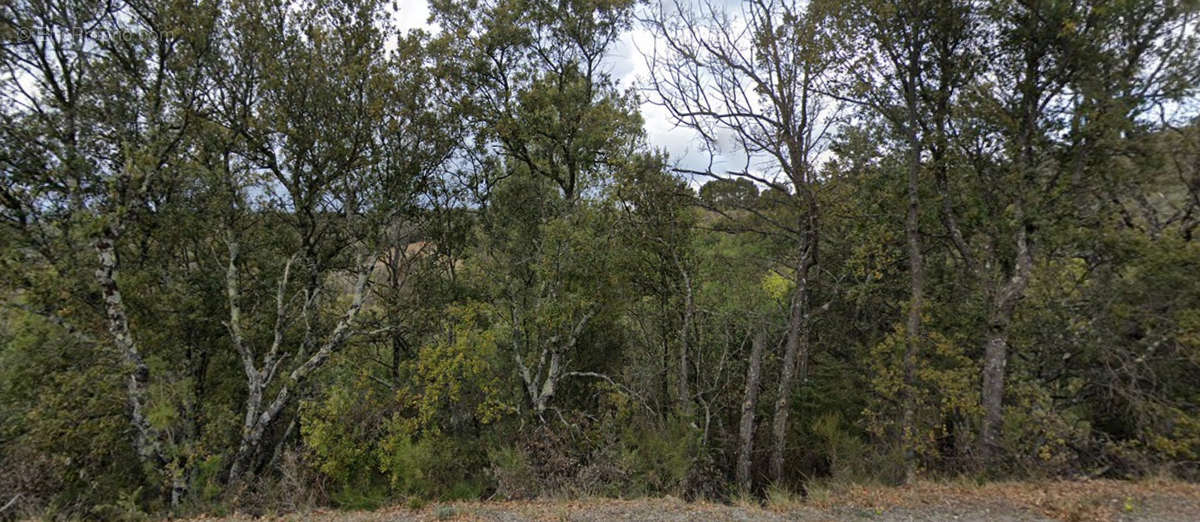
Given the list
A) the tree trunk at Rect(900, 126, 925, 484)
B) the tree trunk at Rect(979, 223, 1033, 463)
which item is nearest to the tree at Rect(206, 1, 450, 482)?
the tree trunk at Rect(900, 126, 925, 484)

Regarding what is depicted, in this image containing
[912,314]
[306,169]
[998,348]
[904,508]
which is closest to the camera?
[904,508]

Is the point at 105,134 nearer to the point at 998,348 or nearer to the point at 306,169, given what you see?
the point at 306,169

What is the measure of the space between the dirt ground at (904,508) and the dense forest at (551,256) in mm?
1967

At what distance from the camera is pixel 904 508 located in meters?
5.63

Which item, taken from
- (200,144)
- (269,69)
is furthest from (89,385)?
(269,69)

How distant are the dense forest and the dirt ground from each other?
6.45 ft

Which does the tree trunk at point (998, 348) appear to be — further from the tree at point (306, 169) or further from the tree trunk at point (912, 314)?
the tree at point (306, 169)

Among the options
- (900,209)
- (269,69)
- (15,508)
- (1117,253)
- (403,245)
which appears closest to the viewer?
(15,508)

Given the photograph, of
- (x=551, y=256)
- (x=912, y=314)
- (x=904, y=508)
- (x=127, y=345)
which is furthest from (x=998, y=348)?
(x=127, y=345)

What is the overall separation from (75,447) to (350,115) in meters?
8.84

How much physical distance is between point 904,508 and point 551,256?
8312mm

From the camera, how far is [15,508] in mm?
8523

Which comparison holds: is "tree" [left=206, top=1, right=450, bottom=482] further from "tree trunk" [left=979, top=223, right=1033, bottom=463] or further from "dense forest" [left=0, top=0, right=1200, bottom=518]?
"tree trunk" [left=979, top=223, right=1033, bottom=463]

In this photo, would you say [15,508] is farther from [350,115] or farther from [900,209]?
[900,209]
